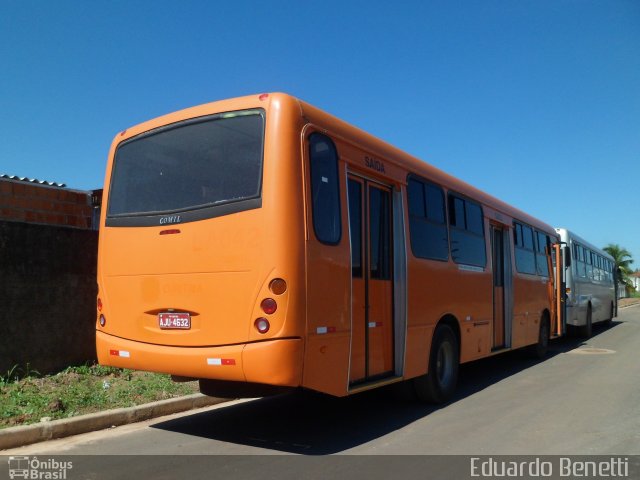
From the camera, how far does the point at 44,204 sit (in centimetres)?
854

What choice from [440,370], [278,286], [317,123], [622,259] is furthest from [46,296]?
[622,259]

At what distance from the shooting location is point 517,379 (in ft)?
32.3

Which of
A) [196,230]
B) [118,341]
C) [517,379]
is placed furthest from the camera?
[517,379]

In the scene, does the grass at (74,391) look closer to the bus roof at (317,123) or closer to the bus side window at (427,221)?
the bus roof at (317,123)

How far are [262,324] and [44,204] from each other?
17.8 ft

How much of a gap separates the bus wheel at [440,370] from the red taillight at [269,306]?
124 inches

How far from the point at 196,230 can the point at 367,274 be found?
190 cm

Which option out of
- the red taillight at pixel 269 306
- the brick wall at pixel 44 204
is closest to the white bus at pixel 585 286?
the brick wall at pixel 44 204

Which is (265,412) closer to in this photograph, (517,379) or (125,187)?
(125,187)

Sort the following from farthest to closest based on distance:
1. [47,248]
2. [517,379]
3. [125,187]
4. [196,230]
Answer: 1. [517,379]
2. [47,248]
3. [125,187]
4. [196,230]
